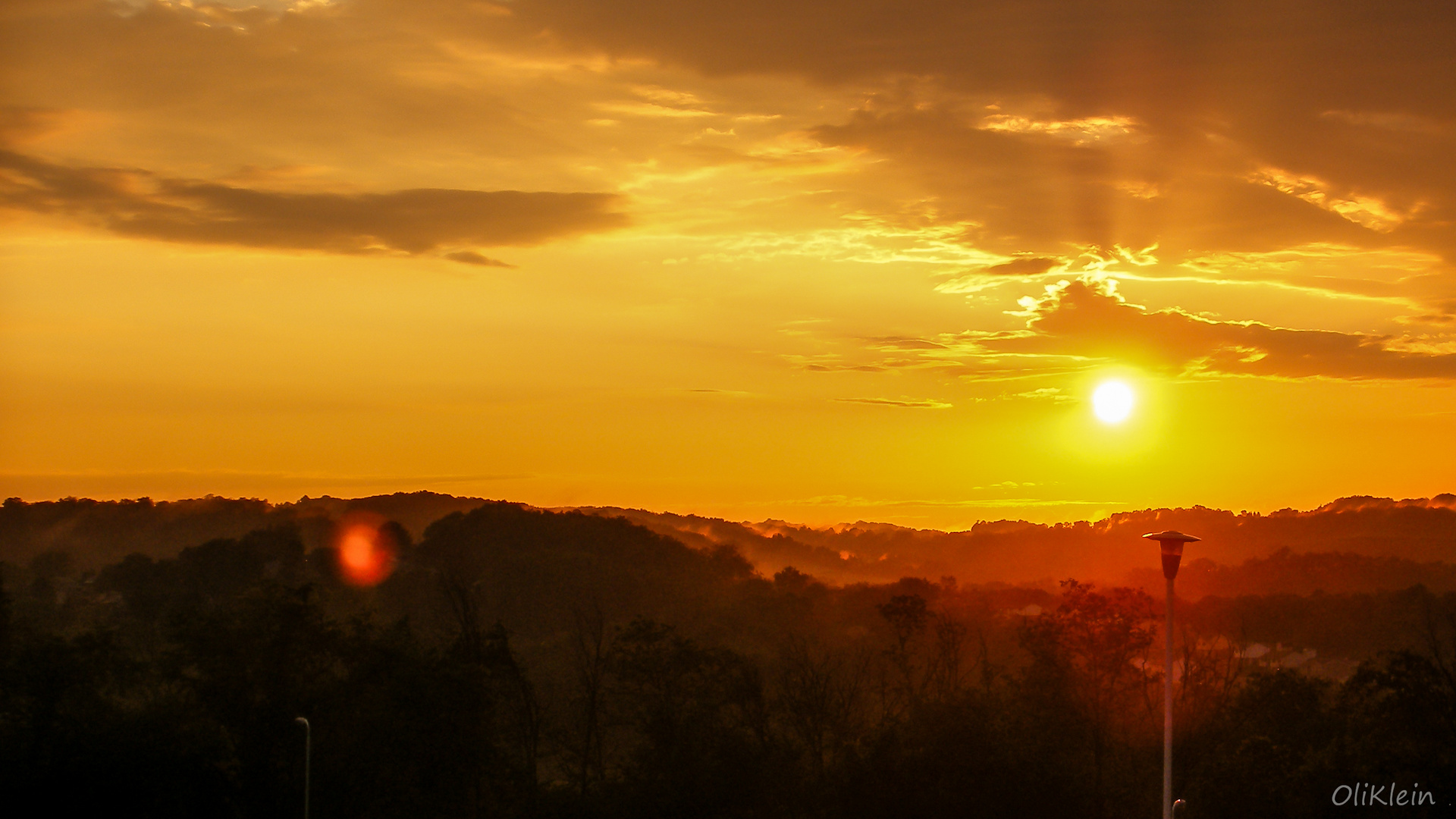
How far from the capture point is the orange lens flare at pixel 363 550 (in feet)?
502

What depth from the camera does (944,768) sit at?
50062 mm

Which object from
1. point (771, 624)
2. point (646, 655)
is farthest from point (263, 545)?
point (646, 655)

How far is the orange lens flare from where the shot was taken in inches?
6024

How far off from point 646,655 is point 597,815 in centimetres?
1275

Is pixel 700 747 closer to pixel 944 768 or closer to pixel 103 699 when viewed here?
pixel 944 768
